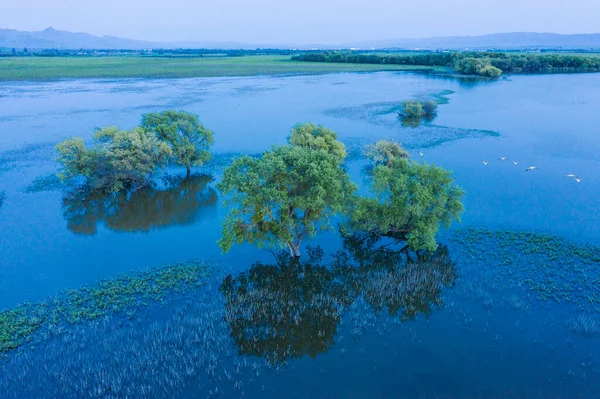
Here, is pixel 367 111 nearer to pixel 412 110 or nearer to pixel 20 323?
pixel 412 110

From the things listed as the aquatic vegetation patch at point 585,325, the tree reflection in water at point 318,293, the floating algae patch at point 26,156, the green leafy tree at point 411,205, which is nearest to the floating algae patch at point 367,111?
the green leafy tree at point 411,205

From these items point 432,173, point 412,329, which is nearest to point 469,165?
point 432,173

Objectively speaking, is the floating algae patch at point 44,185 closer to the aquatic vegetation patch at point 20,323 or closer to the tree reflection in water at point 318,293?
the aquatic vegetation patch at point 20,323

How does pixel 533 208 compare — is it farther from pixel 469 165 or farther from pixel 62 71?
pixel 62 71

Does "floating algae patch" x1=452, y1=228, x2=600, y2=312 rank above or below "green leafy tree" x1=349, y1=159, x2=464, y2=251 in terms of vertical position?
below

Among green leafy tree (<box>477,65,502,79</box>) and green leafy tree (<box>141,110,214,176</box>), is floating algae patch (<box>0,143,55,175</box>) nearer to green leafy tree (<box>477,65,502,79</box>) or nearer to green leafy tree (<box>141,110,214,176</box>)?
green leafy tree (<box>141,110,214,176</box>)

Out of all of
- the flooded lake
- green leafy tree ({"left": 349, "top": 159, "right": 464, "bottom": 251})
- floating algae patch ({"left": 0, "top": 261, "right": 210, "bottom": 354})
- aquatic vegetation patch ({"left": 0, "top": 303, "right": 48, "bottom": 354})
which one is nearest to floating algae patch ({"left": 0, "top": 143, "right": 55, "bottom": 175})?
the flooded lake
